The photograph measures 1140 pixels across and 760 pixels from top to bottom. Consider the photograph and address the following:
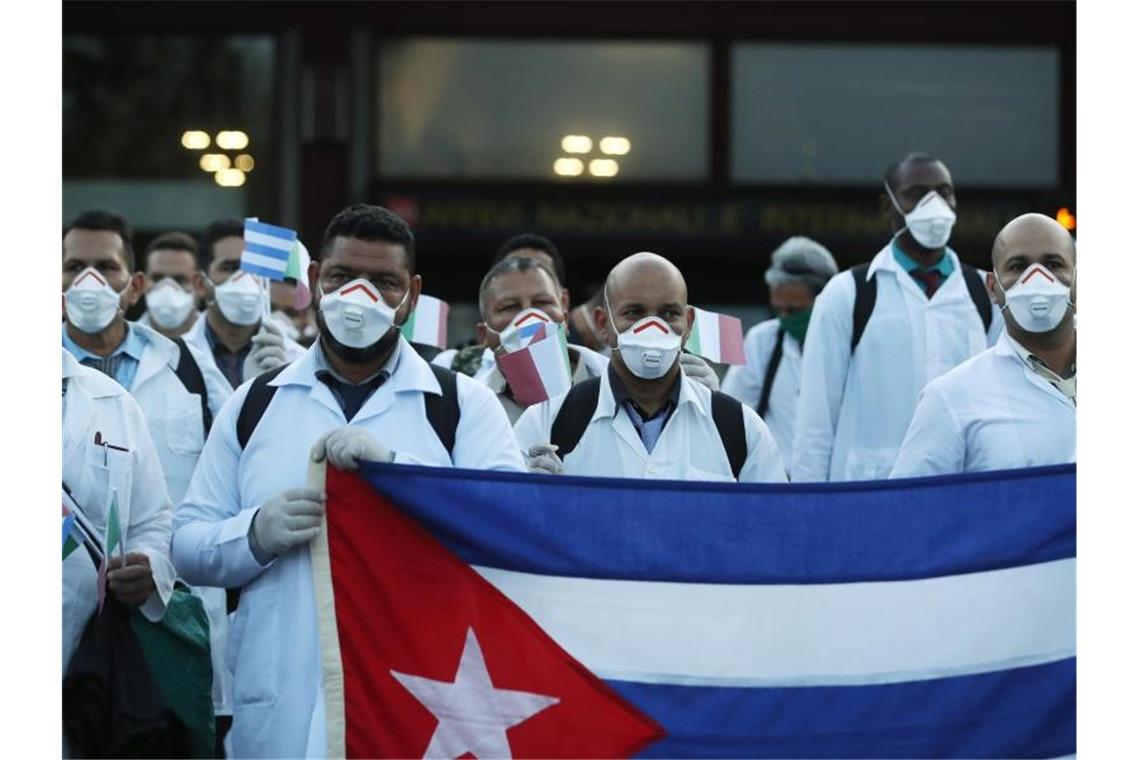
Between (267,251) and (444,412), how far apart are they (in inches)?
105

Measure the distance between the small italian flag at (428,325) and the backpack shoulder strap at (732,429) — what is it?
2672 mm

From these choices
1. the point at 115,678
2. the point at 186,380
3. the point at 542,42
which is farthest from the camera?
the point at 542,42

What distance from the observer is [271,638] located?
18.5ft

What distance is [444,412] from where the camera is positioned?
5.76 m

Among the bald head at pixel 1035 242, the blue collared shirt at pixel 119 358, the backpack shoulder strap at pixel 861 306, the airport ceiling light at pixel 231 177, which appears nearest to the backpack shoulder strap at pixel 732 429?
the bald head at pixel 1035 242

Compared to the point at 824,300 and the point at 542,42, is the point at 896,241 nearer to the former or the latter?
the point at 824,300

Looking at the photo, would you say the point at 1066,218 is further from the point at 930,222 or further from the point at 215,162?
the point at 930,222

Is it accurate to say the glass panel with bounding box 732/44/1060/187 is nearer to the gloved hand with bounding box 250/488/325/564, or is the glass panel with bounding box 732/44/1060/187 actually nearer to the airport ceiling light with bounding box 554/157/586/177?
the airport ceiling light with bounding box 554/157/586/177

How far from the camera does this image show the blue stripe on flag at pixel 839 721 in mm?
5512

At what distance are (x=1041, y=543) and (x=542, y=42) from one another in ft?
39.6

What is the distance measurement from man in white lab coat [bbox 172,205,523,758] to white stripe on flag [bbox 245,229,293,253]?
232 cm

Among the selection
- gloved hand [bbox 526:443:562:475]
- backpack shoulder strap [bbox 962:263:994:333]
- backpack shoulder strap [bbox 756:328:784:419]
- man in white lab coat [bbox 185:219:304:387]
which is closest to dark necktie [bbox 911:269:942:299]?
backpack shoulder strap [bbox 962:263:994:333]

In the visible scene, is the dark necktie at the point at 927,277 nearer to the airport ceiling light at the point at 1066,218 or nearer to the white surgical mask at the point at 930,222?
the white surgical mask at the point at 930,222

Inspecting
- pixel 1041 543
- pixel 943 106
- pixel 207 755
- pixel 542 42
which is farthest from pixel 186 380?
pixel 943 106
